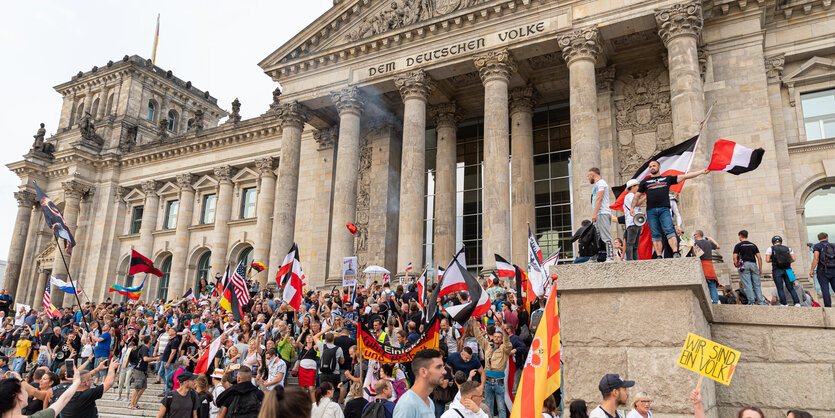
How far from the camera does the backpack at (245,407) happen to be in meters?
7.45

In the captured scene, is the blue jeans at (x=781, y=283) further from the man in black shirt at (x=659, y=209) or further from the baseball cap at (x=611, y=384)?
the baseball cap at (x=611, y=384)

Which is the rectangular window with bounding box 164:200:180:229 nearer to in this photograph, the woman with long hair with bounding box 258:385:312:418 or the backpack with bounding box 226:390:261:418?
the backpack with bounding box 226:390:261:418

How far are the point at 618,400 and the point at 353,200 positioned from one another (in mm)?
19113

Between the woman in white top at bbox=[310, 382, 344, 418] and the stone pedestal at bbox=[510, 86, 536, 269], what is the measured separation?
15.4m

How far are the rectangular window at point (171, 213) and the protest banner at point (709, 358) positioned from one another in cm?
3821

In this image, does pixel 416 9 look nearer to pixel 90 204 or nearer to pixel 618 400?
pixel 618 400

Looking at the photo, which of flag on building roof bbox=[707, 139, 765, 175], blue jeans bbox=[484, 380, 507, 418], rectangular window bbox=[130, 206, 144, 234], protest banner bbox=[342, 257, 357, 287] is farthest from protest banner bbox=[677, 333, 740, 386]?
rectangular window bbox=[130, 206, 144, 234]

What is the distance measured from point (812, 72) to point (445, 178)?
14087mm

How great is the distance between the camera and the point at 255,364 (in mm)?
11609

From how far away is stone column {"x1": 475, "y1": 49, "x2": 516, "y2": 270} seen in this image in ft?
64.3

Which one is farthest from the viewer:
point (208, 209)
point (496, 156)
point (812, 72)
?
point (208, 209)

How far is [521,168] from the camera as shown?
23.4m

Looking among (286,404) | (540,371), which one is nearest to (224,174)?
(540,371)

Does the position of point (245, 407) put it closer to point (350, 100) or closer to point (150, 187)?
point (350, 100)
